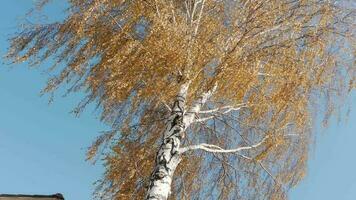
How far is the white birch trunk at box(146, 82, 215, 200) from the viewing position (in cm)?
862

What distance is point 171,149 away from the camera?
9.06 meters

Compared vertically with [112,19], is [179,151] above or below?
below

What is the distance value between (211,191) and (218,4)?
13.2 feet

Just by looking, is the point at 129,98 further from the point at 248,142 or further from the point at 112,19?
the point at 248,142

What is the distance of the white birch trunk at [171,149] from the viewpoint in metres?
8.62

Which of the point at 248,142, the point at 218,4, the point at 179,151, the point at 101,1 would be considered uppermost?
the point at 218,4

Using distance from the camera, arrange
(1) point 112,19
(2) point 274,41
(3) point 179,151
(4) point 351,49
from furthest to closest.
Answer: (4) point 351,49 → (2) point 274,41 → (1) point 112,19 → (3) point 179,151

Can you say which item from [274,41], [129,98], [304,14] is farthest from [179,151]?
[304,14]

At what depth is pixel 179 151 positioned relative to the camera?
9.11 m

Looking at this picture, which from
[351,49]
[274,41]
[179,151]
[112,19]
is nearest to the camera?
[179,151]

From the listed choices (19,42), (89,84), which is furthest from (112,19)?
(19,42)

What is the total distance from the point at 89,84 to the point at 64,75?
1.75 feet

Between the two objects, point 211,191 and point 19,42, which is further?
point 211,191

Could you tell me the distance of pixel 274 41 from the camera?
1079 centimetres
